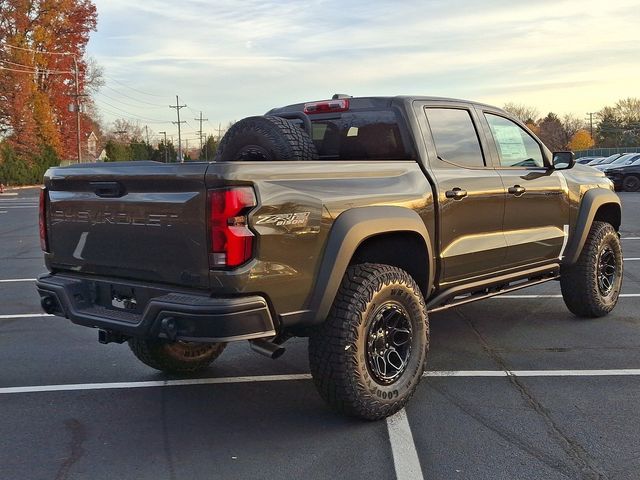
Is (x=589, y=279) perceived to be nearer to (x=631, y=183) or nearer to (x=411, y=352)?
(x=411, y=352)

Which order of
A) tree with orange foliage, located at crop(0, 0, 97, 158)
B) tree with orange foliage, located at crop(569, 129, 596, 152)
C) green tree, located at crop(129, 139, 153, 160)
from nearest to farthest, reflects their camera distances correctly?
tree with orange foliage, located at crop(0, 0, 97, 158)
green tree, located at crop(129, 139, 153, 160)
tree with orange foliage, located at crop(569, 129, 596, 152)

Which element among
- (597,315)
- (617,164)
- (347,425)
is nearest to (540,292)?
(597,315)

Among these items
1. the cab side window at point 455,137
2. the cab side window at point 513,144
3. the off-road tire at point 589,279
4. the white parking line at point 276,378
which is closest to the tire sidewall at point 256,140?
the cab side window at point 455,137

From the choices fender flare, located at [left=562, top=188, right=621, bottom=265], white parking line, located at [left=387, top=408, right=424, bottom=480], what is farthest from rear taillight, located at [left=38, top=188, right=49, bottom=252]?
fender flare, located at [left=562, top=188, right=621, bottom=265]

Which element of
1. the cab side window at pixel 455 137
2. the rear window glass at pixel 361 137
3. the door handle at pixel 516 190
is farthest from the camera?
the door handle at pixel 516 190

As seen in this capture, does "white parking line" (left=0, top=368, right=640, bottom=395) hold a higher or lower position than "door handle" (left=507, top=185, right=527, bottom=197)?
lower

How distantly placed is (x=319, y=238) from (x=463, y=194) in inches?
56.8

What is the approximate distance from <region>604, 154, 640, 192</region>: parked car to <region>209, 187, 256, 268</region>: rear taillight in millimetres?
26475

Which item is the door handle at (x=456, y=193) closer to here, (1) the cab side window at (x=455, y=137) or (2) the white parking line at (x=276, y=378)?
(1) the cab side window at (x=455, y=137)

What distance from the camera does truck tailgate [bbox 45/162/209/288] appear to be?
3.44 m

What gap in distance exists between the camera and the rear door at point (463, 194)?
4609 mm

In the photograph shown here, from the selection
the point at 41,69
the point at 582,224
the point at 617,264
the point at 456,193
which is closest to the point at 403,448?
the point at 456,193

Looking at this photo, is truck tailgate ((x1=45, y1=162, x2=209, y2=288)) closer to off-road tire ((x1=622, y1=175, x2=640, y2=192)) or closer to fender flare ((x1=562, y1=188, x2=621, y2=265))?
fender flare ((x1=562, y1=188, x2=621, y2=265))

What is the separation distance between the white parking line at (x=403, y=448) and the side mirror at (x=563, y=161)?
2.80 meters
